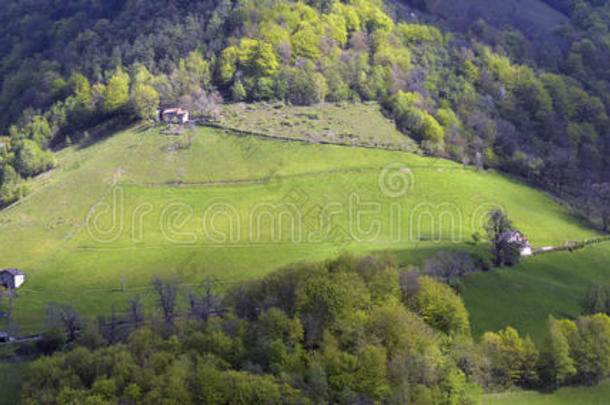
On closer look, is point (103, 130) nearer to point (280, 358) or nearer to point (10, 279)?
point (10, 279)

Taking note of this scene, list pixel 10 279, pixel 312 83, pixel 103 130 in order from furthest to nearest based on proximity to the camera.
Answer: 1. pixel 312 83
2. pixel 103 130
3. pixel 10 279

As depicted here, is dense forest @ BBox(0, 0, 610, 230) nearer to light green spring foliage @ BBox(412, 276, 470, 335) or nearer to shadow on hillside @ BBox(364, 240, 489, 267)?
shadow on hillside @ BBox(364, 240, 489, 267)

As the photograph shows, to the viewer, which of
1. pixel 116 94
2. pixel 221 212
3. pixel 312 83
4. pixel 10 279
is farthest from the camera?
pixel 312 83

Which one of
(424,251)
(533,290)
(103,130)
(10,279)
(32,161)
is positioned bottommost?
(533,290)

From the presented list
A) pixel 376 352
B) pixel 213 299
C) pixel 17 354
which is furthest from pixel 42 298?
pixel 376 352

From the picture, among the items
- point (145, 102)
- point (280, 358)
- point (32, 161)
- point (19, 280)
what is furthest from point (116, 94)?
point (280, 358)

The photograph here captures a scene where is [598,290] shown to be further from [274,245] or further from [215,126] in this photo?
[215,126]

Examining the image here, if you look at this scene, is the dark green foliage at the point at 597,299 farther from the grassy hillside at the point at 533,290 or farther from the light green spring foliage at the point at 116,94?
the light green spring foliage at the point at 116,94
